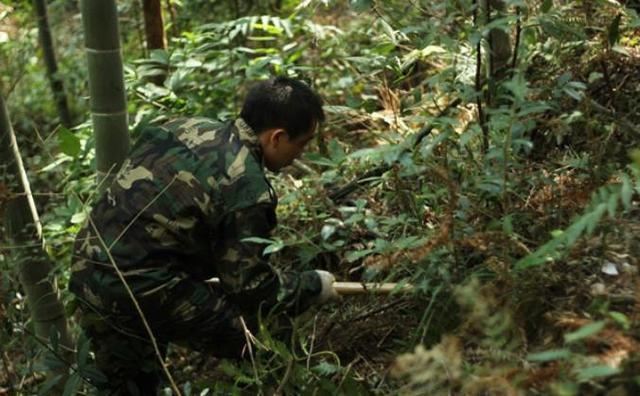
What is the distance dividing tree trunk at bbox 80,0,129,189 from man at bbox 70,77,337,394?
395 millimetres

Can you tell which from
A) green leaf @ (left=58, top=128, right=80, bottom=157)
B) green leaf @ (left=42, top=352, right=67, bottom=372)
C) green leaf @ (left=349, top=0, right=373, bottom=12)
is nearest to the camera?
green leaf @ (left=349, top=0, right=373, bottom=12)

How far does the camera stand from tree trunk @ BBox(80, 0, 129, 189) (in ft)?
10.6

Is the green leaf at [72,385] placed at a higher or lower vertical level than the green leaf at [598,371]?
lower

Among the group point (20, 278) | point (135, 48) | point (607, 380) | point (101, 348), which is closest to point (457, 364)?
point (607, 380)

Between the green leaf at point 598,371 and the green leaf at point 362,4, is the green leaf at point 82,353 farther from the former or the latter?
the green leaf at point 598,371

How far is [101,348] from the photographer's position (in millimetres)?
3266

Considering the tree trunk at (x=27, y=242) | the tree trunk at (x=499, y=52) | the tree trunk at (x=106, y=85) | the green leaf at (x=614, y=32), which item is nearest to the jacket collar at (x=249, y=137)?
the tree trunk at (x=106, y=85)

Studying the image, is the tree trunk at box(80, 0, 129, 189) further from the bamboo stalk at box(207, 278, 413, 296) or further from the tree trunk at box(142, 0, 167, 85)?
the tree trunk at box(142, 0, 167, 85)

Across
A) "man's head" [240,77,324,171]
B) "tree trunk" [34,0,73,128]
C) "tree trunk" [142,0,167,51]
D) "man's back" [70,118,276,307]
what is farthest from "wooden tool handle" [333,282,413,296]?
"tree trunk" [34,0,73,128]

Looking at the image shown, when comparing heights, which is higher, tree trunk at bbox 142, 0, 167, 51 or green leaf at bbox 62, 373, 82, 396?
tree trunk at bbox 142, 0, 167, 51

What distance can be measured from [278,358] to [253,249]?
0.44 metres

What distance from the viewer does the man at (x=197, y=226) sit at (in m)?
2.88

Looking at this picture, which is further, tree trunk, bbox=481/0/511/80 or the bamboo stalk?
tree trunk, bbox=481/0/511/80

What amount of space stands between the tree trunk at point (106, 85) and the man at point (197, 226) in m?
0.39
